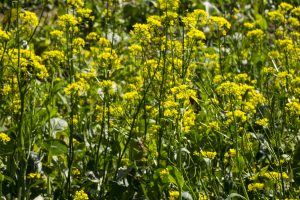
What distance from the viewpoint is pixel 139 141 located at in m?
3.84

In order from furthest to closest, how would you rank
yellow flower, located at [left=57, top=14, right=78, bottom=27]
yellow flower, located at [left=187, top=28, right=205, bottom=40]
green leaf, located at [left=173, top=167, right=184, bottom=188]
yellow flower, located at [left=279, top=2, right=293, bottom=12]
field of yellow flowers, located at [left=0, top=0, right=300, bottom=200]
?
yellow flower, located at [left=279, top=2, right=293, bottom=12], yellow flower, located at [left=57, top=14, right=78, bottom=27], yellow flower, located at [left=187, top=28, right=205, bottom=40], field of yellow flowers, located at [left=0, top=0, right=300, bottom=200], green leaf, located at [left=173, top=167, right=184, bottom=188]

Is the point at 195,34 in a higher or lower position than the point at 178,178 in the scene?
higher

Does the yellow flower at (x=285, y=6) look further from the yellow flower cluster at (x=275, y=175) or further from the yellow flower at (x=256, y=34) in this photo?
the yellow flower cluster at (x=275, y=175)

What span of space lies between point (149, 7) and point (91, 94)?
347 cm

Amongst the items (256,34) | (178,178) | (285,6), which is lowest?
(178,178)

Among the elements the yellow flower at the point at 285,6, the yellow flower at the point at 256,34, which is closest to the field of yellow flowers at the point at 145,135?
the yellow flower at the point at 256,34

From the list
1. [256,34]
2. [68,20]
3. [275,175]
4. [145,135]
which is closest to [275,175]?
[275,175]

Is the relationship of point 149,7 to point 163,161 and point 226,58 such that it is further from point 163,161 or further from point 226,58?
point 163,161

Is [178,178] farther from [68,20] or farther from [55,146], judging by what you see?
[68,20]

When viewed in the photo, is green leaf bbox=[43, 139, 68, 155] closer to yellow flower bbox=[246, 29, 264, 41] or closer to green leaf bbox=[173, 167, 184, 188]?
green leaf bbox=[173, 167, 184, 188]

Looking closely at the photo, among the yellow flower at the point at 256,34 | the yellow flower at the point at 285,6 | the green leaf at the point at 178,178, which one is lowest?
the green leaf at the point at 178,178

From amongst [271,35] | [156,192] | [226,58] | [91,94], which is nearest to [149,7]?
[271,35]

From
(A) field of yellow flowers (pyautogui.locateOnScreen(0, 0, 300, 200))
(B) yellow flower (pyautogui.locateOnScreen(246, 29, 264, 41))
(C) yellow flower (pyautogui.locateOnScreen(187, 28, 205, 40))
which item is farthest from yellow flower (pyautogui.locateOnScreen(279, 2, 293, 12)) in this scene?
(C) yellow flower (pyautogui.locateOnScreen(187, 28, 205, 40))

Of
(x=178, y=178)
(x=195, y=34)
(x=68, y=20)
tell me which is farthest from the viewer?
(x=68, y=20)
